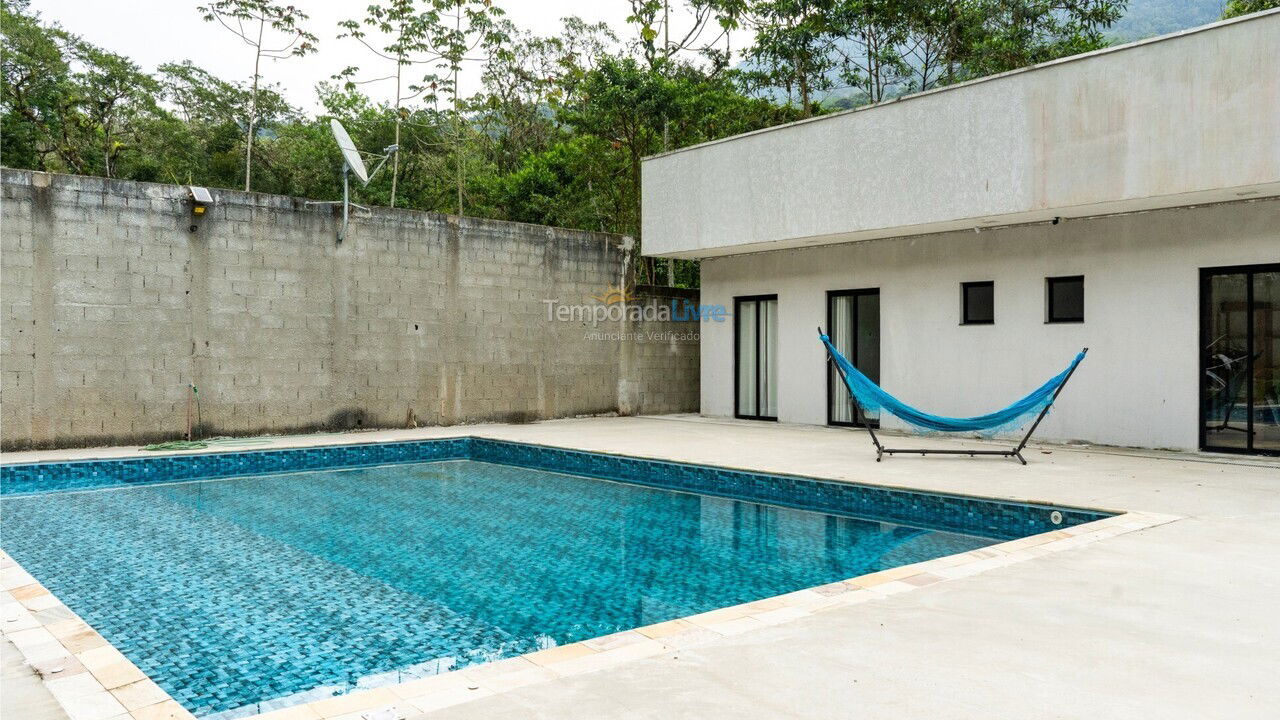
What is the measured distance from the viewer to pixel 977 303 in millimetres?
9352

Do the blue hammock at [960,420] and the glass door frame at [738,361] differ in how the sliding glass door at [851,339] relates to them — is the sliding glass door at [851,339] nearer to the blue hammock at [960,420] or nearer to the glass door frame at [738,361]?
the glass door frame at [738,361]

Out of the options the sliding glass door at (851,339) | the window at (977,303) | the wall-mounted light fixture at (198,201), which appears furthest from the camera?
the sliding glass door at (851,339)

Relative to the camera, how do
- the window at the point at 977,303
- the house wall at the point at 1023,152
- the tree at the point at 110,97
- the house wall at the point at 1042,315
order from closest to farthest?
the house wall at the point at 1023,152 < the house wall at the point at 1042,315 < the window at the point at 977,303 < the tree at the point at 110,97

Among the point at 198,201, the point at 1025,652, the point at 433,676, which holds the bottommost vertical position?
the point at 433,676

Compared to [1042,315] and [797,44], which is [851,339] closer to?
[1042,315]

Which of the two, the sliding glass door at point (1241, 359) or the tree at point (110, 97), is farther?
the tree at point (110, 97)

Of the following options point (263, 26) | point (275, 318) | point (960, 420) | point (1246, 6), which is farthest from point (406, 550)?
point (1246, 6)

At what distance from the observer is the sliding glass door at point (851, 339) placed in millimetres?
10406

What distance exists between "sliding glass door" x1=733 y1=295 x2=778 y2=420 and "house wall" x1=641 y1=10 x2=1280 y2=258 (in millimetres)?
1148

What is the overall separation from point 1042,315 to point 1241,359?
1785 millimetres

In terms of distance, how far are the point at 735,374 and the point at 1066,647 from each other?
9.41 m

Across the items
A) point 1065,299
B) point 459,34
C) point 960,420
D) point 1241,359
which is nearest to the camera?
point 960,420

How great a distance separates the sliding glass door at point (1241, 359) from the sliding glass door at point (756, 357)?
5.16m

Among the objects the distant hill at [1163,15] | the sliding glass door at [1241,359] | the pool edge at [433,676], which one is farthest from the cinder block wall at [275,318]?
the distant hill at [1163,15]
